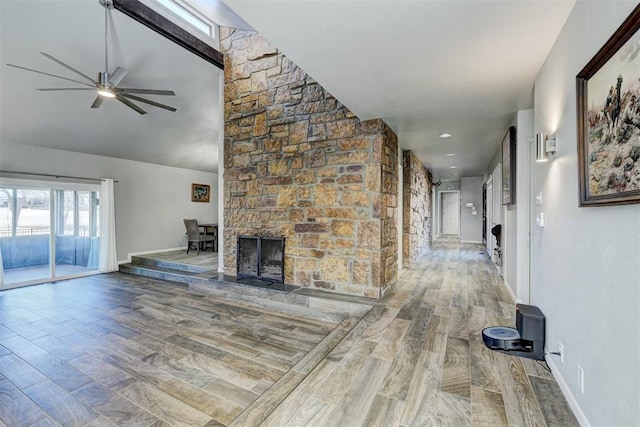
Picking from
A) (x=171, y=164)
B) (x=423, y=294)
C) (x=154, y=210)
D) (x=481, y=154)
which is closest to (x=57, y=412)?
(x=423, y=294)

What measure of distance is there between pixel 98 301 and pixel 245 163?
9.90 feet

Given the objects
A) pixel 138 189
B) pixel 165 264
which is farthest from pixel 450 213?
pixel 138 189

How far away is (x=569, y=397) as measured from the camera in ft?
5.79

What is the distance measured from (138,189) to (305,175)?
508cm

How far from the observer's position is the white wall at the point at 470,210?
10109mm

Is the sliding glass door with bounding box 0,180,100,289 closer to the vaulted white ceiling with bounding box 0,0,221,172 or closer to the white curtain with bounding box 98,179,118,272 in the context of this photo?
the white curtain with bounding box 98,179,118,272

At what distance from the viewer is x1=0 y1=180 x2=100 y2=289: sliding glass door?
5.12 meters

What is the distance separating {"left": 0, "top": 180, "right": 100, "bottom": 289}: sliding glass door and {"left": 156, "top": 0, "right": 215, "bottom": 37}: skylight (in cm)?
404

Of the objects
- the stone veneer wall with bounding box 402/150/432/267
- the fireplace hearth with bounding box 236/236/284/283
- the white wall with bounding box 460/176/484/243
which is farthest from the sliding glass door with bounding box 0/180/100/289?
the white wall with bounding box 460/176/484/243

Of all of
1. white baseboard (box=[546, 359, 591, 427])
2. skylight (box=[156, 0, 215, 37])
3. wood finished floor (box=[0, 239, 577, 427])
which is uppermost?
skylight (box=[156, 0, 215, 37])

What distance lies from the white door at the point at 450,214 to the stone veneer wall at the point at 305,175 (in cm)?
970

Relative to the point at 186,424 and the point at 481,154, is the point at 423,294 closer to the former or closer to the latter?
the point at 186,424

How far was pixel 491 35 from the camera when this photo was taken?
2004 millimetres

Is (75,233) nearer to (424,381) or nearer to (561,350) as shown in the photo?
(424,381)
